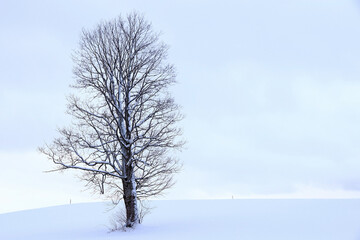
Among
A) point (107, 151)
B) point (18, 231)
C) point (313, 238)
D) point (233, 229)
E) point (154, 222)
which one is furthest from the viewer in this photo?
point (18, 231)

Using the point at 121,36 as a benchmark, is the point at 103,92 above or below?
below

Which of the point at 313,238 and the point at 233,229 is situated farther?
the point at 233,229

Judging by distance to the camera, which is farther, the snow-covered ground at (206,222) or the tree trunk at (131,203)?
the tree trunk at (131,203)

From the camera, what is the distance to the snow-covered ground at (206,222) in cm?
2205

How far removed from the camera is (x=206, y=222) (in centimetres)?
2622

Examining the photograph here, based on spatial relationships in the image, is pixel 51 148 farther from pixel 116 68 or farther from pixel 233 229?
pixel 233 229

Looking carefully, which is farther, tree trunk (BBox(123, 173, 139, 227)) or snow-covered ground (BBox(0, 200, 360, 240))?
tree trunk (BBox(123, 173, 139, 227))

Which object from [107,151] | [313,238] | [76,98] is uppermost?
[76,98]

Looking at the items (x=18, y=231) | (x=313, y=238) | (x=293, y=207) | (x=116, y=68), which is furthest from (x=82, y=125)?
(x=293, y=207)

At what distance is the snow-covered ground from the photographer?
72.3 feet

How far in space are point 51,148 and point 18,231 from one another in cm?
776

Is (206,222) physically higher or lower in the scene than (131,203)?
lower

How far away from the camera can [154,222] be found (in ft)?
91.8

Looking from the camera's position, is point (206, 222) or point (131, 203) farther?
point (206, 222)
